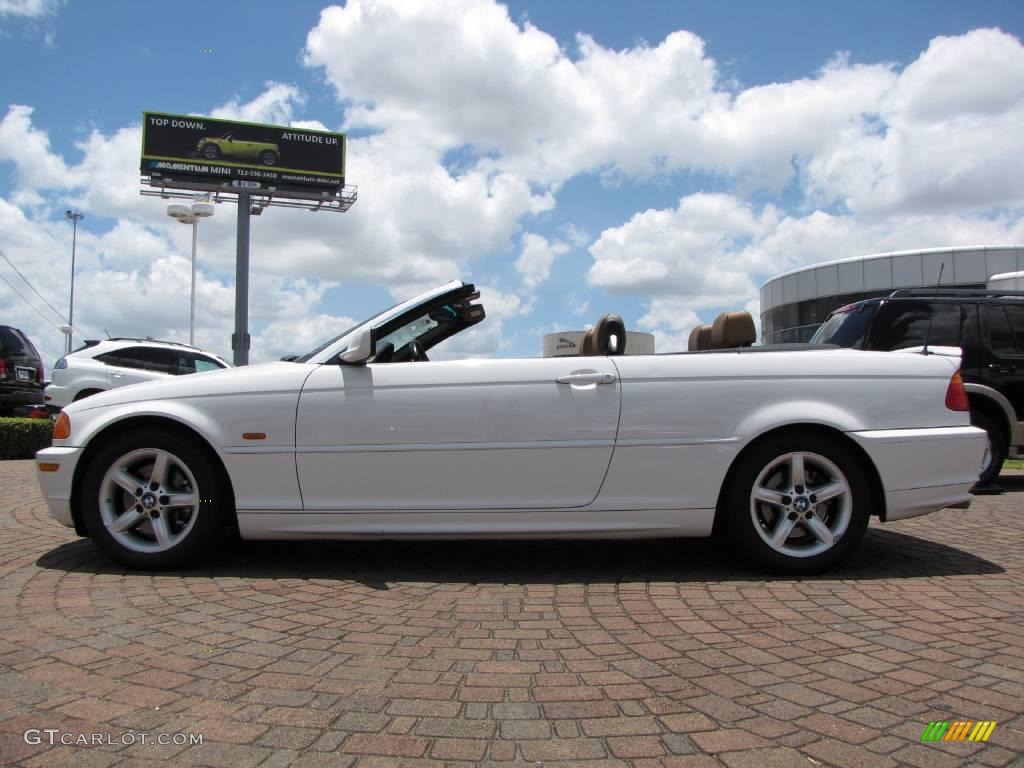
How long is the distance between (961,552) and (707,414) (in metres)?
2.04

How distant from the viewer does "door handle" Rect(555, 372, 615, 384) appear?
3.90 m

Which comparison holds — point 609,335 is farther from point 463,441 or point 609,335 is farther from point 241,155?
point 241,155

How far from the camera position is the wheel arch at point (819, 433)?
3.90 metres

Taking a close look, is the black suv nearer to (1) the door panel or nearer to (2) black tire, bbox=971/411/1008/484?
(2) black tire, bbox=971/411/1008/484

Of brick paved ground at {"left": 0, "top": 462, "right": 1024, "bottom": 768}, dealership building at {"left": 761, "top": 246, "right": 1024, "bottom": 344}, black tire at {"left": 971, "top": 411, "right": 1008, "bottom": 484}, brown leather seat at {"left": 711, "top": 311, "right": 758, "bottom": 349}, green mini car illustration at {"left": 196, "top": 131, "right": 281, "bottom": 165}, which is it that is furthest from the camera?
green mini car illustration at {"left": 196, "top": 131, "right": 281, "bottom": 165}

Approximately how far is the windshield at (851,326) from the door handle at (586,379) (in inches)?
182

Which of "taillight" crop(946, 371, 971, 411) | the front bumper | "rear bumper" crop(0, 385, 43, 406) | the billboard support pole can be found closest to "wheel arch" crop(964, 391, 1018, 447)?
"taillight" crop(946, 371, 971, 411)

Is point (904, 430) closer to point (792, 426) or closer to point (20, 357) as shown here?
point (792, 426)

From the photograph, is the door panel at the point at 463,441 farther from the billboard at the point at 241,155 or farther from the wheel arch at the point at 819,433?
the billboard at the point at 241,155

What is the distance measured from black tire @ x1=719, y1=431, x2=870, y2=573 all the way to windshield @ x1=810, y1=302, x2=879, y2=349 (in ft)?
13.5

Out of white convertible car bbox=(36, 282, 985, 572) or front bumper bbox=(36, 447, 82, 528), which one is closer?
white convertible car bbox=(36, 282, 985, 572)

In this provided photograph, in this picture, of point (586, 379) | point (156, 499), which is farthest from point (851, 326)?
point (156, 499)

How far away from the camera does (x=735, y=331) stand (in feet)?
14.1

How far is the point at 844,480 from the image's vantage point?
3.88 metres
